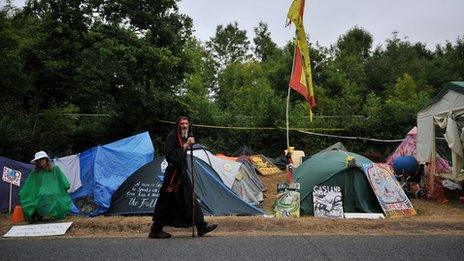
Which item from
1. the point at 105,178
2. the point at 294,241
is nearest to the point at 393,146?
the point at 105,178

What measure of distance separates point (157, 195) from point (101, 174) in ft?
6.98

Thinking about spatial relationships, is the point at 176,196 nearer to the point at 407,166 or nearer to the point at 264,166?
the point at 407,166

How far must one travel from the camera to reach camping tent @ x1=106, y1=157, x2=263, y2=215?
10.0 meters

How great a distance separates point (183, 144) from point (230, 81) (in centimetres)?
3426

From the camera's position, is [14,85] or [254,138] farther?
[254,138]

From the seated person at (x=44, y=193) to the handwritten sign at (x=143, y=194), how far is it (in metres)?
1.49

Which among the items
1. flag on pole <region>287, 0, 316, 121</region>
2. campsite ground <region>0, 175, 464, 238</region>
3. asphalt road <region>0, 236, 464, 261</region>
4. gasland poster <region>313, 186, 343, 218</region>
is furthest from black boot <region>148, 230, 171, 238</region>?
flag on pole <region>287, 0, 316, 121</region>

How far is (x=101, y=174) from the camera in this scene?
453 inches

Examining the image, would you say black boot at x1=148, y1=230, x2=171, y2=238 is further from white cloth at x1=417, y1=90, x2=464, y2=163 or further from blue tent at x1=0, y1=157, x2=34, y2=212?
white cloth at x1=417, y1=90, x2=464, y2=163

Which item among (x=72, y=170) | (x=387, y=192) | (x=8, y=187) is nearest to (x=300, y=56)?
(x=387, y=192)

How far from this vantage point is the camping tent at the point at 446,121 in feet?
36.7

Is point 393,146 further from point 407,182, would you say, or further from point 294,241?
point 294,241

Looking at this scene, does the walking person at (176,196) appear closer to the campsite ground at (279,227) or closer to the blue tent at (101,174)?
the campsite ground at (279,227)

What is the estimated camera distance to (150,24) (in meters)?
19.4
